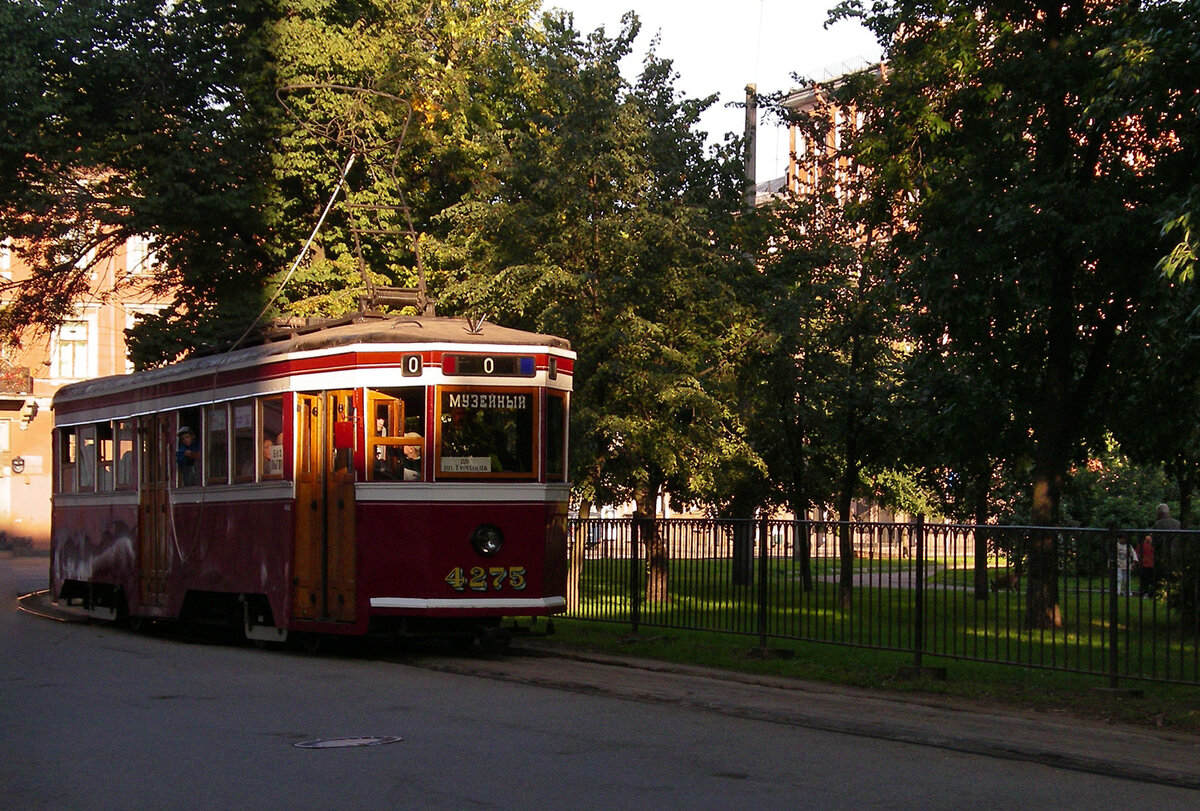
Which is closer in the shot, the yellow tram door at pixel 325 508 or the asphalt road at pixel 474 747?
the asphalt road at pixel 474 747

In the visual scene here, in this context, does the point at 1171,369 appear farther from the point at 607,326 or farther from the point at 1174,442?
the point at 607,326

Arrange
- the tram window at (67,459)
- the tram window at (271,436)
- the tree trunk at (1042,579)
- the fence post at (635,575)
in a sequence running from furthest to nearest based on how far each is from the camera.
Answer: the tram window at (67,459), the fence post at (635,575), the tram window at (271,436), the tree trunk at (1042,579)

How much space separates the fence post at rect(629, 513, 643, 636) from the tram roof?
2.66m

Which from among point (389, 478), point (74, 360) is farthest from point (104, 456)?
point (74, 360)

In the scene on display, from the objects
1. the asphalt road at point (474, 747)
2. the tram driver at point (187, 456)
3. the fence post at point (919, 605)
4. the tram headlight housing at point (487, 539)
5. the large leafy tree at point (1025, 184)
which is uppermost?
the large leafy tree at point (1025, 184)

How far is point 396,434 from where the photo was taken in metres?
14.7

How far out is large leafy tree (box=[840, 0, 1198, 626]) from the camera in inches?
665

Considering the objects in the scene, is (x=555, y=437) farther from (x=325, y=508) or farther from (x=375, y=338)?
(x=325, y=508)

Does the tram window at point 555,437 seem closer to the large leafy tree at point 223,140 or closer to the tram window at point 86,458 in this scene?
the tram window at point 86,458

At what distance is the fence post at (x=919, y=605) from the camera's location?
1337cm

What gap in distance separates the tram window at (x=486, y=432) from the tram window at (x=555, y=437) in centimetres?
19

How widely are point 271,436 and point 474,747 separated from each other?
291 inches

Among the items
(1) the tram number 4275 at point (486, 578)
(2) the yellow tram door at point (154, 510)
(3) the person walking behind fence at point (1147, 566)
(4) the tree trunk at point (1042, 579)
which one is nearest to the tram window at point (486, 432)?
(1) the tram number 4275 at point (486, 578)

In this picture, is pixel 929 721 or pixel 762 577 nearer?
pixel 929 721
